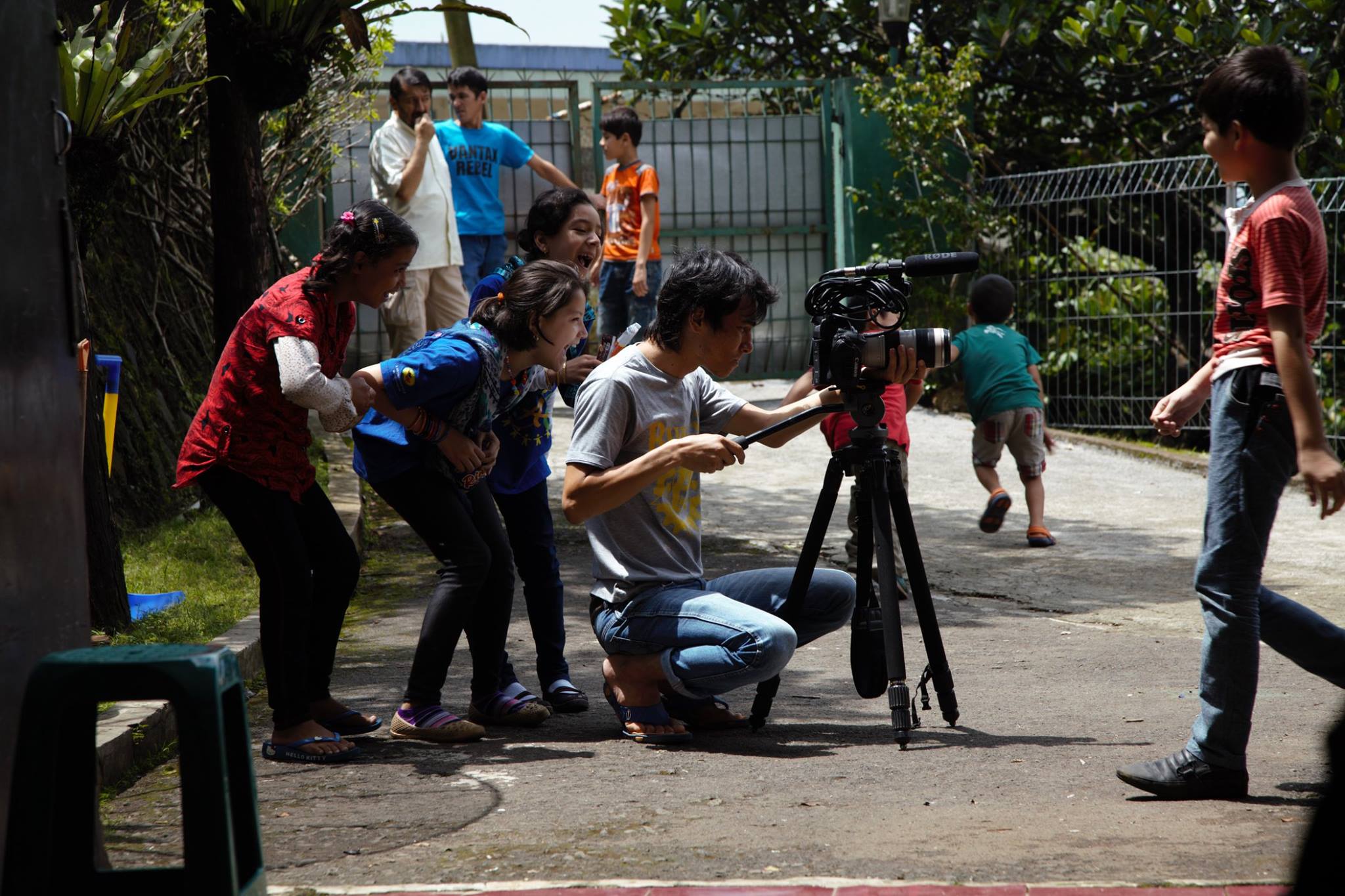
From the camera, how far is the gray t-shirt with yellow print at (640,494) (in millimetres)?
4391

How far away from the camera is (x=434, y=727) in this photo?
177 inches

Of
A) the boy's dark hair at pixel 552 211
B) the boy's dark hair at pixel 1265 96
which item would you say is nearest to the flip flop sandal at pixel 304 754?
the boy's dark hair at pixel 552 211


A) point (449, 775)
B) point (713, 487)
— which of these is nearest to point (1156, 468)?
point (713, 487)

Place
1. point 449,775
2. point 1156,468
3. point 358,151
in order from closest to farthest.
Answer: point 449,775, point 1156,468, point 358,151

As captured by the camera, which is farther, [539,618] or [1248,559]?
[539,618]

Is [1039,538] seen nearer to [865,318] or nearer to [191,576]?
[865,318]

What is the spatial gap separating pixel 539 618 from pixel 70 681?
8.76ft

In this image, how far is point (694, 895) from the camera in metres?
3.00

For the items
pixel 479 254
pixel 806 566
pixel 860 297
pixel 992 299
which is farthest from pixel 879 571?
pixel 479 254

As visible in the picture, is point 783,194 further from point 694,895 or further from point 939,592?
point 694,895

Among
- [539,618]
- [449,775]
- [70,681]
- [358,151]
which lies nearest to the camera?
[70,681]

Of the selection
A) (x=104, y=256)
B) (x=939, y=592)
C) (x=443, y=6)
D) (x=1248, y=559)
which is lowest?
(x=939, y=592)

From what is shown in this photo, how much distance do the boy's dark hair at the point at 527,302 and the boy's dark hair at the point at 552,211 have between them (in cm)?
62

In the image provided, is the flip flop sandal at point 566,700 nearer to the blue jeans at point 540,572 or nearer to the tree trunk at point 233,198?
the blue jeans at point 540,572
